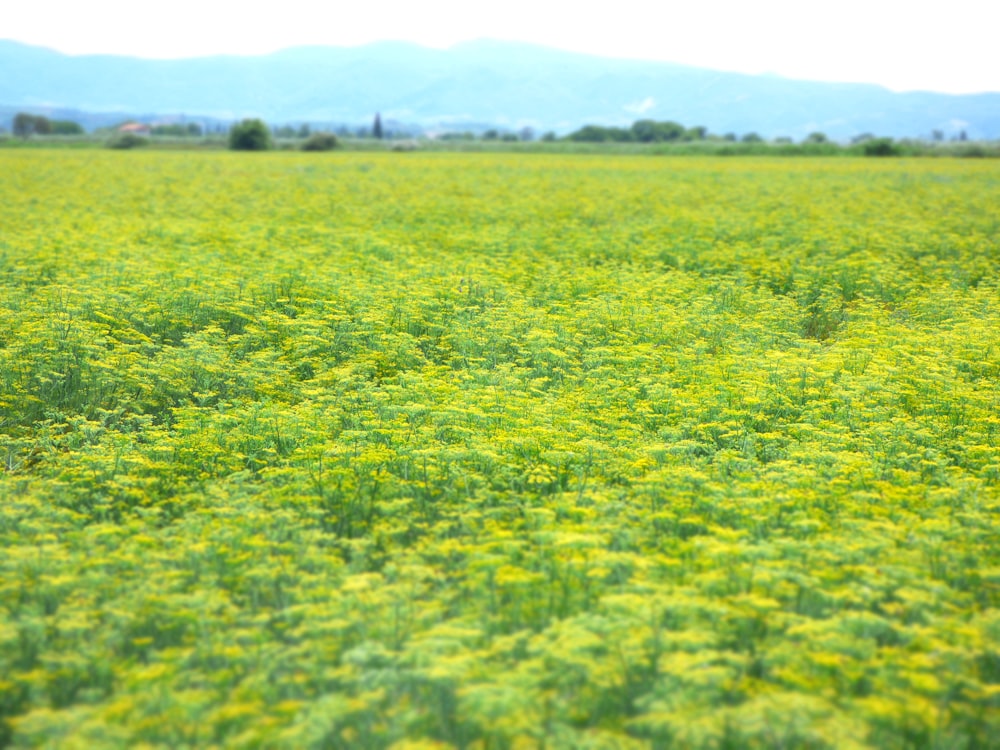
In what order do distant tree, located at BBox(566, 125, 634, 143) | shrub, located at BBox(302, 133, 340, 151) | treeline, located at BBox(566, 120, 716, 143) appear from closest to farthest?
shrub, located at BBox(302, 133, 340, 151)
distant tree, located at BBox(566, 125, 634, 143)
treeline, located at BBox(566, 120, 716, 143)

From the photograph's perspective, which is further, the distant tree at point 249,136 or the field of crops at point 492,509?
the distant tree at point 249,136

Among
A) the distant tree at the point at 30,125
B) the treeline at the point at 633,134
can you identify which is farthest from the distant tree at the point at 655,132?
the distant tree at the point at 30,125

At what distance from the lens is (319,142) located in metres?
80.8

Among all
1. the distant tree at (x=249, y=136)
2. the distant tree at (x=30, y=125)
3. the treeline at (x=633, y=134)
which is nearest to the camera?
the distant tree at (x=249, y=136)

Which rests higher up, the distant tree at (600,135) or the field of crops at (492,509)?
the distant tree at (600,135)

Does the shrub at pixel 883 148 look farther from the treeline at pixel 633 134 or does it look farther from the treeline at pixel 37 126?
the treeline at pixel 37 126

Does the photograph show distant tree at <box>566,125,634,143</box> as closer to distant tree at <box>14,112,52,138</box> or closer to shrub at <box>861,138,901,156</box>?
shrub at <box>861,138,901,156</box>

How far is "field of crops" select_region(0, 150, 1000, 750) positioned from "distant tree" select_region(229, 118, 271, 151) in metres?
68.5

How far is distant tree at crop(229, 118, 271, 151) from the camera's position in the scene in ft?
262

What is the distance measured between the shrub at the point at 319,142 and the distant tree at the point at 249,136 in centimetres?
383

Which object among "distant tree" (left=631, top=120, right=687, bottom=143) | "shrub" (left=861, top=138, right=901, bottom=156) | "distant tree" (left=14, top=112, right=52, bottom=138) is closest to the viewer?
"shrub" (left=861, top=138, right=901, bottom=156)

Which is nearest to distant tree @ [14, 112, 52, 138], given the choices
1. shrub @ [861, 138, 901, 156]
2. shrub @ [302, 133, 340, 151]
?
shrub @ [302, 133, 340, 151]

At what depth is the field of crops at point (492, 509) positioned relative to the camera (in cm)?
462

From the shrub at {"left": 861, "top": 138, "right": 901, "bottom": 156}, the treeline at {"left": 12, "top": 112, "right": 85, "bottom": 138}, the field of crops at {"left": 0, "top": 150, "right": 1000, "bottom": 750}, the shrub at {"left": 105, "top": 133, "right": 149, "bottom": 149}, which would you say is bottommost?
the field of crops at {"left": 0, "top": 150, "right": 1000, "bottom": 750}
